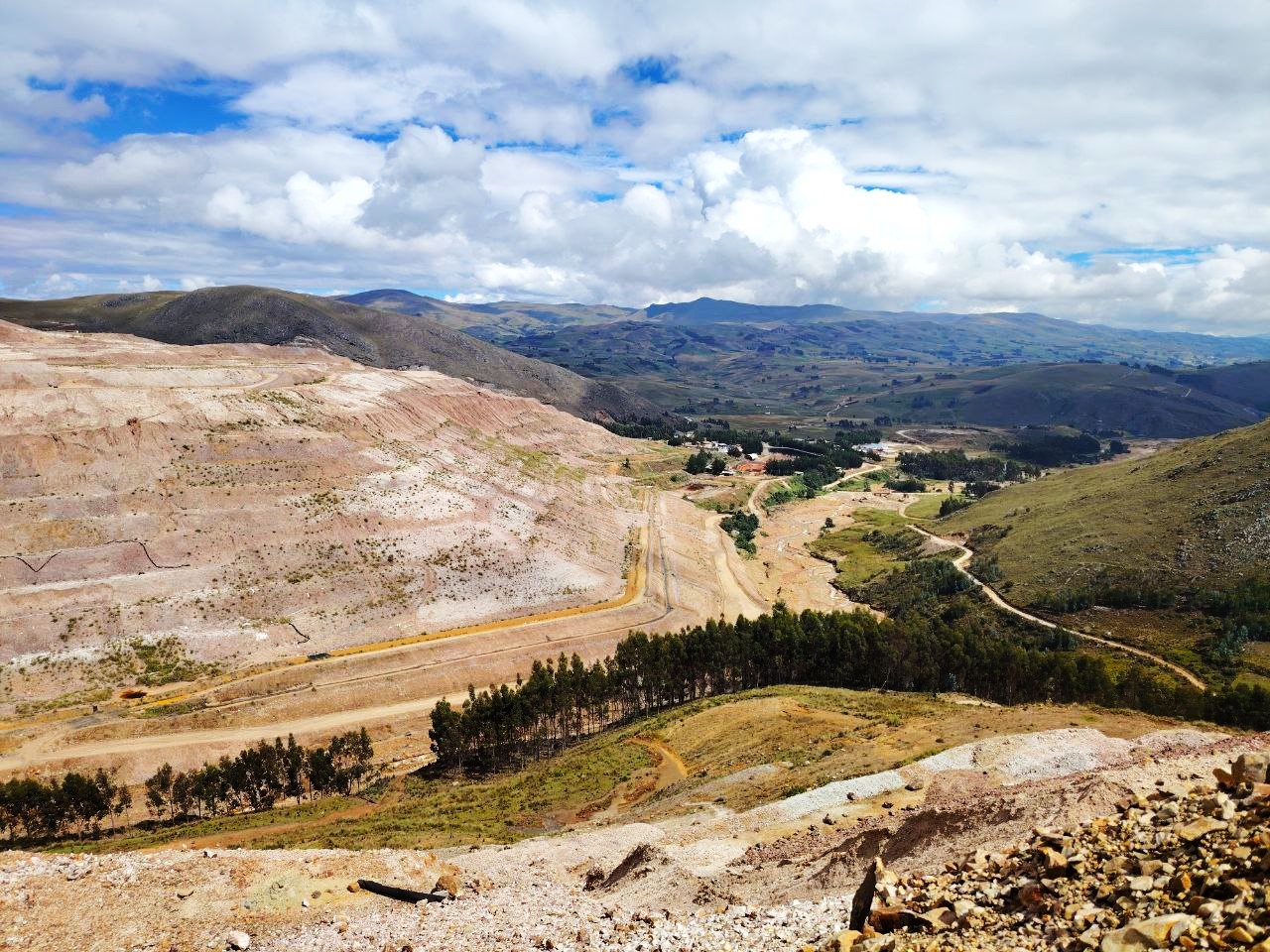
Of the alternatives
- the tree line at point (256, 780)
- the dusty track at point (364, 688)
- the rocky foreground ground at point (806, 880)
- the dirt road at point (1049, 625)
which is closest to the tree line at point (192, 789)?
the tree line at point (256, 780)

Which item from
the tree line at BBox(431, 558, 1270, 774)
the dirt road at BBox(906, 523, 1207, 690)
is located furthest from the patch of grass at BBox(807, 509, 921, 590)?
the tree line at BBox(431, 558, 1270, 774)

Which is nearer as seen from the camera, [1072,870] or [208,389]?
[1072,870]

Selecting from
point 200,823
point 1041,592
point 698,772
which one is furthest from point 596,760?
point 1041,592

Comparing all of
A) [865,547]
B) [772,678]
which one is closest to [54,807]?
[772,678]

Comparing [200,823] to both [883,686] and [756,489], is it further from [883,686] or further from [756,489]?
[756,489]

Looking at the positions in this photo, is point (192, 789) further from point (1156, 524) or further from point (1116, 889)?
point (1156, 524)

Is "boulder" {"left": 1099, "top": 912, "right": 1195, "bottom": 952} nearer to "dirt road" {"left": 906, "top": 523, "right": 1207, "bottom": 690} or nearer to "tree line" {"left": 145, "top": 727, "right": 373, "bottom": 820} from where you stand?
"tree line" {"left": 145, "top": 727, "right": 373, "bottom": 820}
